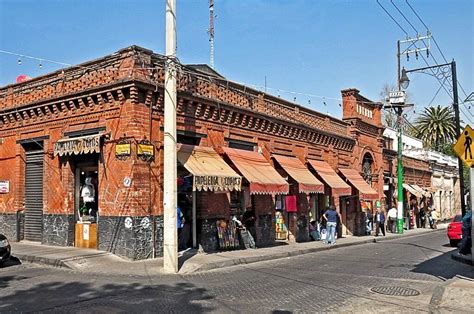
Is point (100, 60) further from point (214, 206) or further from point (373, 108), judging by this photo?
point (373, 108)

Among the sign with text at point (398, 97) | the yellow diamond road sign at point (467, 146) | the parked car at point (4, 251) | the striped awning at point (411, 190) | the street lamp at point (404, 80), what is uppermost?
the street lamp at point (404, 80)

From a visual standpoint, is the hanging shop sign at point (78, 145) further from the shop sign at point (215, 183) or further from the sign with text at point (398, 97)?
the sign with text at point (398, 97)

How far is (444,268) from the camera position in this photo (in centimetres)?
1372

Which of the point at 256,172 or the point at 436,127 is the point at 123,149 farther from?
the point at 436,127

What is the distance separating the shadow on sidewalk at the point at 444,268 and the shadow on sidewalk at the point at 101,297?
6733 mm

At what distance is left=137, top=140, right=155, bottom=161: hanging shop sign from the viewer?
13.9 metres

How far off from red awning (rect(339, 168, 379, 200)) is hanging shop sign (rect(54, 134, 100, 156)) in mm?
15172

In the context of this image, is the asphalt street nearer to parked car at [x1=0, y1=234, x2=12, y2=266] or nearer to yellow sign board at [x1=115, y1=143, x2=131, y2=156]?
parked car at [x1=0, y1=234, x2=12, y2=266]

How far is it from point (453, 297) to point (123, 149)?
9387 mm

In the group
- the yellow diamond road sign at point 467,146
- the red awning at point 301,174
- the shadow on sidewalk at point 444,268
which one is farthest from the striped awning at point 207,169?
the yellow diamond road sign at point 467,146

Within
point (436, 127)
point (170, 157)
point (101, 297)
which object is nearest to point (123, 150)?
point (170, 157)

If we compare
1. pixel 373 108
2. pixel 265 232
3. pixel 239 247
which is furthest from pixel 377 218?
pixel 239 247

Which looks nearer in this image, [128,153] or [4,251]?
[4,251]

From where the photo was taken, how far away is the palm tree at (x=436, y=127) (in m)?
60.3
